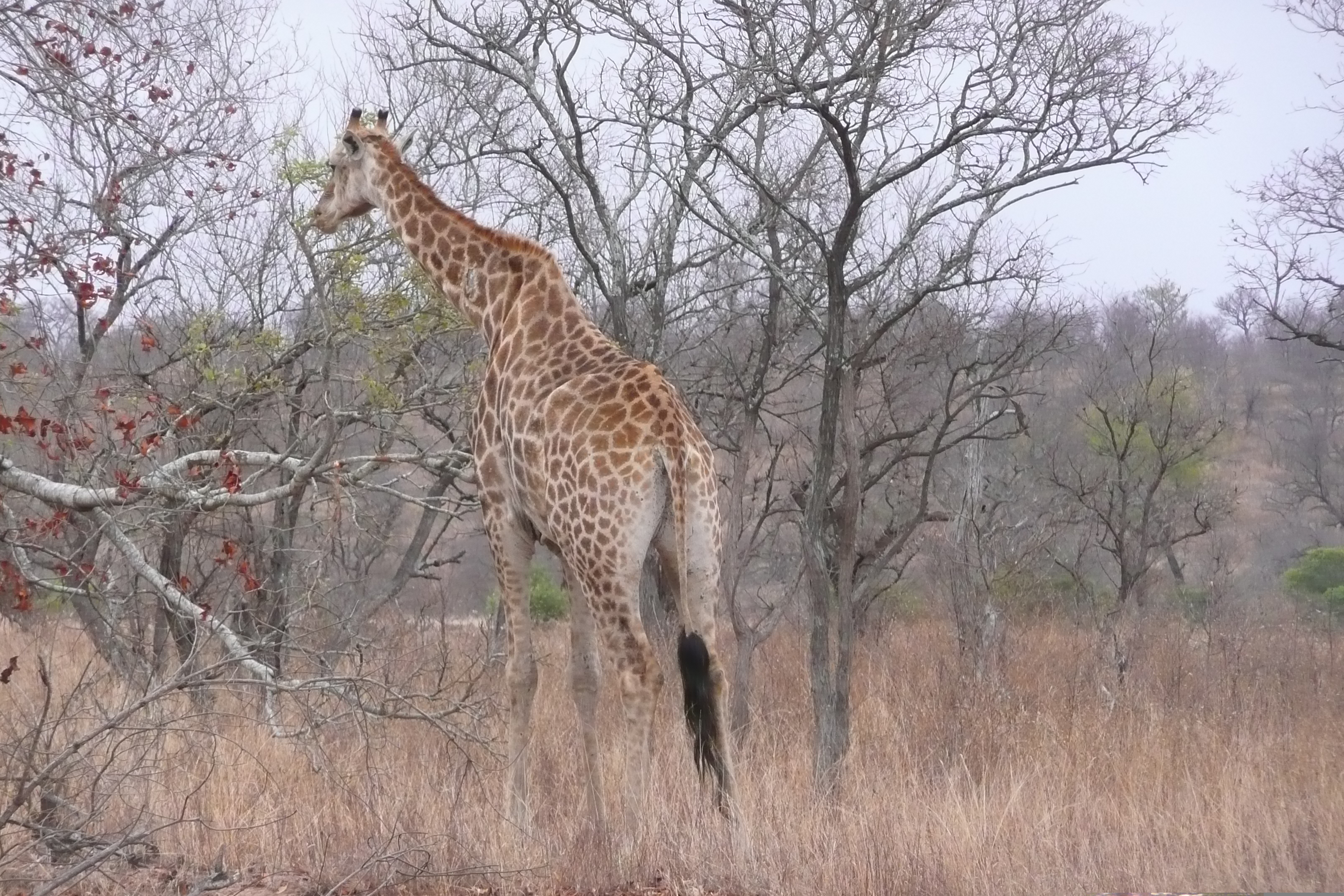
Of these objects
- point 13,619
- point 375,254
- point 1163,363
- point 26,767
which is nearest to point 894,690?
point 375,254

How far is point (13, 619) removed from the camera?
27.0 ft

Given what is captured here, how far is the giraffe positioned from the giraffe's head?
17 mm

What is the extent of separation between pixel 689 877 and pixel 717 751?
0.65 metres

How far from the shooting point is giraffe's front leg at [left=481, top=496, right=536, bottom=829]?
253 inches

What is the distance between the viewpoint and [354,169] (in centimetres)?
742

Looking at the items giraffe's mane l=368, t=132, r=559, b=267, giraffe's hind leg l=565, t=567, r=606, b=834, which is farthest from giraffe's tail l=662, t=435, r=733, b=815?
giraffe's mane l=368, t=132, r=559, b=267

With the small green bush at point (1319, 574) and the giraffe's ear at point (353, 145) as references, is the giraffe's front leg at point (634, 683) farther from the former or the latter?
the small green bush at point (1319, 574)

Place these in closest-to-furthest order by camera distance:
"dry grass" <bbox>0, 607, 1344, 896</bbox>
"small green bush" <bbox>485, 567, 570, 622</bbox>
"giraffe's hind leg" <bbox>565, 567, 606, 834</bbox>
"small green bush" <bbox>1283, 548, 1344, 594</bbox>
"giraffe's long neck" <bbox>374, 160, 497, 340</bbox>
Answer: "dry grass" <bbox>0, 607, 1344, 896</bbox>
"giraffe's hind leg" <bbox>565, 567, 606, 834</bbox>
"giraffe's long neck" <bbox>374, 160, 497, 340</bbox>
"small green bush" <bbox>485, 567, 570, 622</bbox>
"small green bush" <bbox>1283, 548, 1344, 594</bbox>

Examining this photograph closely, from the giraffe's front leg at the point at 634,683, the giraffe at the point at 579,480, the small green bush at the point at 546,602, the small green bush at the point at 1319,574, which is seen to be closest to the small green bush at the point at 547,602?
the small green bush at the point at 546,602

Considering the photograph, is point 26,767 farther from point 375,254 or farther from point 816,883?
point 375,254

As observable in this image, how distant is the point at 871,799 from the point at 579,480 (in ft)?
6.75

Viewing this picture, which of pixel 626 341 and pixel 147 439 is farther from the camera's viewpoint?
pixel 626 341

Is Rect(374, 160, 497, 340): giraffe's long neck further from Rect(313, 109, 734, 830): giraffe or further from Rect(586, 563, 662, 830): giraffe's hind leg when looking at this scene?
Rect(586, 563, 662, 830): giraffe's hind leg

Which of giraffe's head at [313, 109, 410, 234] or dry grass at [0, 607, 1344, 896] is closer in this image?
dry grass at [0, 607, 1344, 896]
